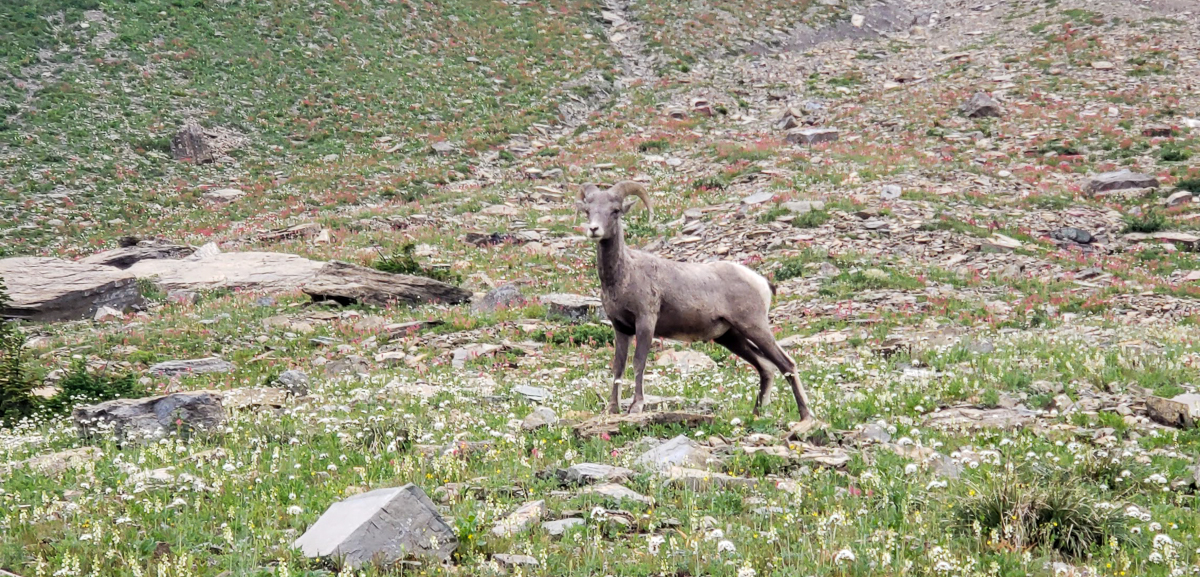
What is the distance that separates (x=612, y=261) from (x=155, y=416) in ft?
19.0

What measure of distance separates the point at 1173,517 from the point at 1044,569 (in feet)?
5.60

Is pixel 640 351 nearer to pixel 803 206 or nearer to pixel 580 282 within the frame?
pixel 580 282

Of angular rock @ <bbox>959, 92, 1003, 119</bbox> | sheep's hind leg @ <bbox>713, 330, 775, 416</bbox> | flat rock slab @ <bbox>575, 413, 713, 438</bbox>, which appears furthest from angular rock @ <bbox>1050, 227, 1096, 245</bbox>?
flat rock slab @ <bbox>575, 413, 713, 438</bbox>

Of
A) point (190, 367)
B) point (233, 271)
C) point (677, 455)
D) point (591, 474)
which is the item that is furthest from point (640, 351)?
point (233, 271)

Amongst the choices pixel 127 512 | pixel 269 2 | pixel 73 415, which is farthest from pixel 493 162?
pixel 127 512

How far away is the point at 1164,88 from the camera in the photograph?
41.3 meters

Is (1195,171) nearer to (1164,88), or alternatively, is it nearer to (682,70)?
(1164,88)

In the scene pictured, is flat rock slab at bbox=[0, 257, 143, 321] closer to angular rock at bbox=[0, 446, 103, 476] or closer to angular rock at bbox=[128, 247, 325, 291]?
angular rock at bbox=[128, 247, 325, 291]

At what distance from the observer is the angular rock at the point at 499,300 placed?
69.5ft

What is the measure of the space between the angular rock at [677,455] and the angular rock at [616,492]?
548 mm

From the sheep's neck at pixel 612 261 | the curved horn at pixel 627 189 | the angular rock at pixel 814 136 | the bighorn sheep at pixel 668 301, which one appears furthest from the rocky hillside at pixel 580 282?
the curved horn at pixel 627 189

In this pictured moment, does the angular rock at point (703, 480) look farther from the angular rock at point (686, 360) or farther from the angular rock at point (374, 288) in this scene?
the angular rock at point (374, 288)

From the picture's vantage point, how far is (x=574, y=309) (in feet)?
66.5

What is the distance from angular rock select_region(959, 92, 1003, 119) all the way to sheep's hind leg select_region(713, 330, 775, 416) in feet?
107
